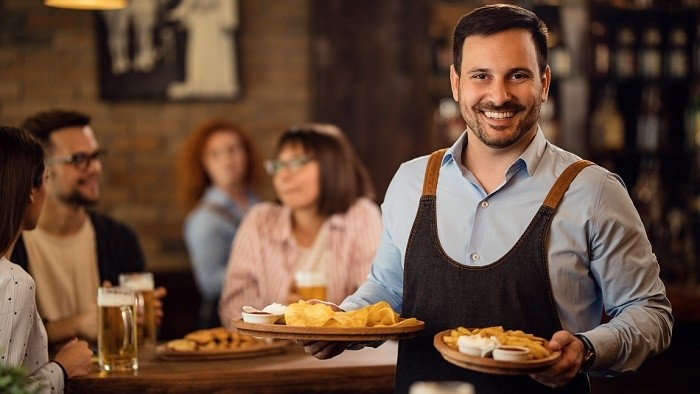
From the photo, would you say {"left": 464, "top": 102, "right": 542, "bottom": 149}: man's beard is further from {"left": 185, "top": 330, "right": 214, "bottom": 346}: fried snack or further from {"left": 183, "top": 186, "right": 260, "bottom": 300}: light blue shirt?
{"left": 183, "top": 186, "right": 260, "bottom": 300}: light blue shirt

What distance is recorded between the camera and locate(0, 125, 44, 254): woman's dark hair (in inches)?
111

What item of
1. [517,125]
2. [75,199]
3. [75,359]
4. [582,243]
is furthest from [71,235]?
[582,243]

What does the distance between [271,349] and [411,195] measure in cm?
90

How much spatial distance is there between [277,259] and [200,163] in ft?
5.83

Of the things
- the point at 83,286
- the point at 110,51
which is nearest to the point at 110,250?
the point at 83,286

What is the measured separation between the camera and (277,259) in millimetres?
4652

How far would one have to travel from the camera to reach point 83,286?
162 inches

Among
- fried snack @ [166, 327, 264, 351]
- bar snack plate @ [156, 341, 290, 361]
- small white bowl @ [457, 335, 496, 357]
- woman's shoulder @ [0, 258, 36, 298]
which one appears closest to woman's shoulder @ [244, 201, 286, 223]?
fried snack @ [166, 327, 264, 351]

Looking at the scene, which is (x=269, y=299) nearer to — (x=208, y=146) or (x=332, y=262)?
(x=332, y=262)

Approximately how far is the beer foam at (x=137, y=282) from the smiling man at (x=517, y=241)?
1.13 meters

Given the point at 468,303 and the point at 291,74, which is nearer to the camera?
the point at 468,303

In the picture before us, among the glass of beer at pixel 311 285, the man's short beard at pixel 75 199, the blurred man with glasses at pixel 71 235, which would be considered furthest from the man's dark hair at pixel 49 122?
the glass of beer at pixel 311 285

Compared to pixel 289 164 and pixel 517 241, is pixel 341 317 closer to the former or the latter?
pixel 517 241

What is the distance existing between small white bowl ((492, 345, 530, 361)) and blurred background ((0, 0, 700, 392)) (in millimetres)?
4404
